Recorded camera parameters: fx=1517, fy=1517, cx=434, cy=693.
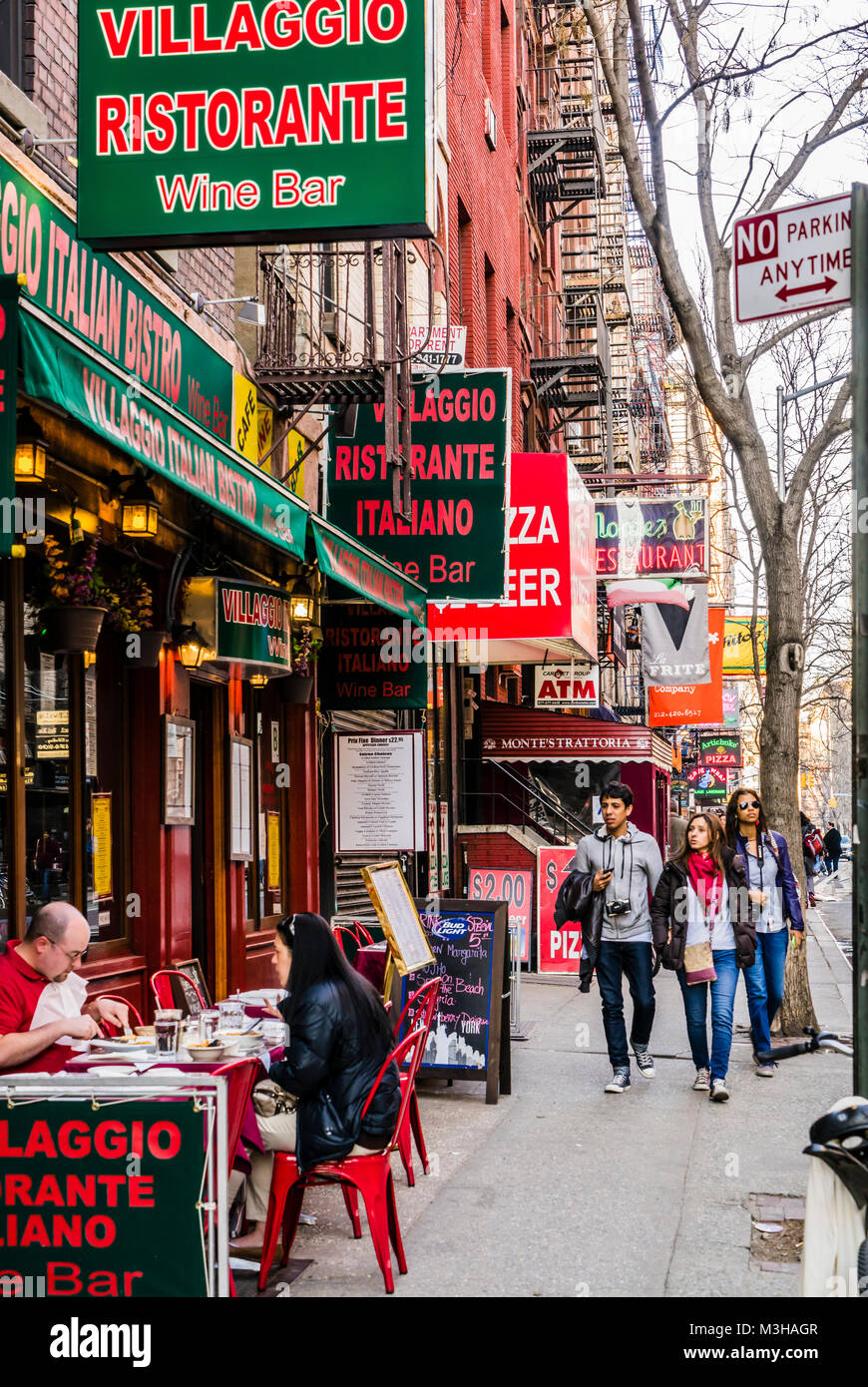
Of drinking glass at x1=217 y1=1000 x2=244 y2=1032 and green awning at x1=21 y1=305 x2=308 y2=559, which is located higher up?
green awning at x1=21 y1=305 x2=308 y2=559

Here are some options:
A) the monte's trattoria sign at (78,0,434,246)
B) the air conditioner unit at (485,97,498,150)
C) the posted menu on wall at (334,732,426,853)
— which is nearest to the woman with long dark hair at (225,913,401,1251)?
the monte's trattoria sign at (78,0,434,246)

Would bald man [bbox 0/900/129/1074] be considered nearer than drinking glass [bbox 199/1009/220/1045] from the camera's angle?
Yes

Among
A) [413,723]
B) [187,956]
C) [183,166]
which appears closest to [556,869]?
[413,723]

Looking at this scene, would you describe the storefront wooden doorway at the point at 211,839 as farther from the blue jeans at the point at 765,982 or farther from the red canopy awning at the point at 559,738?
the red canopy awning at the point at 559,738

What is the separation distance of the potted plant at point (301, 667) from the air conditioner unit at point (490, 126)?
11.5m

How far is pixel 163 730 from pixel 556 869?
26.1 ft

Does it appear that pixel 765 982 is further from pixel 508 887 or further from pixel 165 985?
pixel 508 887

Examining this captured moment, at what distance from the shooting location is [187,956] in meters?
9.35

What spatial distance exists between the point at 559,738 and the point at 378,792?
263 inches

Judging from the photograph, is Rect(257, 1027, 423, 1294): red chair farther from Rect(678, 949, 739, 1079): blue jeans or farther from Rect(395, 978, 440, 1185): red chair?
Rect(678, 949, 739, 1079): blue jeans

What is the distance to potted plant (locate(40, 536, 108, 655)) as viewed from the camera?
7.29 meters

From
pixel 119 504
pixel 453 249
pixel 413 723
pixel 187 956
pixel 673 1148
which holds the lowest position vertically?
pixel 673 1148

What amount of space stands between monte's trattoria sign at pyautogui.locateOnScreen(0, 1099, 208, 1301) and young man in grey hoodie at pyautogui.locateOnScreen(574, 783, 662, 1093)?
17.4 feet

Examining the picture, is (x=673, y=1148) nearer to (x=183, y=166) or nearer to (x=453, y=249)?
(x=183, y=166)
